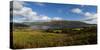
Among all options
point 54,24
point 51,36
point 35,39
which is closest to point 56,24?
point 54,24

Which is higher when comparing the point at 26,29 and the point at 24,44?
the point at 26,29

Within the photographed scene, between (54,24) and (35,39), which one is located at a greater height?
(54,24)

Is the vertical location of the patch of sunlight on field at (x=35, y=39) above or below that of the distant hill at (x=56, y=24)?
below

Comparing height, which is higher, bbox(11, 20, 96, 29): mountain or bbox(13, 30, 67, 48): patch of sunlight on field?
bbox(11, 20, 96, 29): mountain

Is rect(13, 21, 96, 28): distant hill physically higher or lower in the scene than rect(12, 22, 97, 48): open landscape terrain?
higher

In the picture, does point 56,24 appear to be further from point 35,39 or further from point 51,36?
point 35,39
